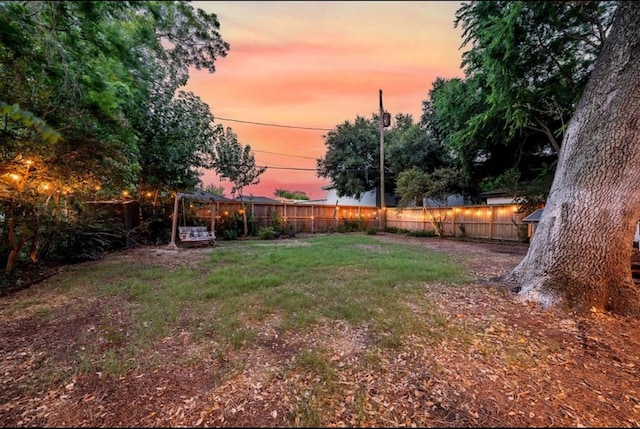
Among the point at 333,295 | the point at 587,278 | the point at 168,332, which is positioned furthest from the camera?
the point at 333,295

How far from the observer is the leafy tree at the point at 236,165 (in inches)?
458

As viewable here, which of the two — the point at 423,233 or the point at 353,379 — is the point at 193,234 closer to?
the point at 353,379

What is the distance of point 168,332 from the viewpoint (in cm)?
285

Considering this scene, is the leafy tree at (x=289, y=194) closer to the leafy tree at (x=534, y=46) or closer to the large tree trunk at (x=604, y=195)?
the leafy tree at (x=534, y=46)

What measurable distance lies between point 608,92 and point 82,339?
6311mm

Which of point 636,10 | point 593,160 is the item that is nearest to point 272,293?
point 593,160

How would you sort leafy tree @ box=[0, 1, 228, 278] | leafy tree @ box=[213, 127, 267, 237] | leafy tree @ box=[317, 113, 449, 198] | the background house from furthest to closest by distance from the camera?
the background house → leafy tree @ box=[317, 113, 449, 198] → leafy tree @ box=[213, 127, 267, 237] → leafy tree @ box=[0, 1, 228, 278]

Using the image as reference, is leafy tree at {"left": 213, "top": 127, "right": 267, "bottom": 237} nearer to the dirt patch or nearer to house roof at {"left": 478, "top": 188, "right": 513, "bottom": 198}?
the dirt patch

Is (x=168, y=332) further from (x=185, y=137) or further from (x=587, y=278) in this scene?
(x=185, y=137)

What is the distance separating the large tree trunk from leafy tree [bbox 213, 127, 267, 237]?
10.8 metres

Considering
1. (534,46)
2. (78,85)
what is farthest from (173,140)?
(534,46)

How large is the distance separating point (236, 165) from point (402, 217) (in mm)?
9308

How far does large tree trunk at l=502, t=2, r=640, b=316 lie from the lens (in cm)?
317

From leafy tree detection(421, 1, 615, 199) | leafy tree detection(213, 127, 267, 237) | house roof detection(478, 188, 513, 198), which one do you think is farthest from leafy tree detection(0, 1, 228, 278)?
house roof detection(478, 188, 513, 198)
